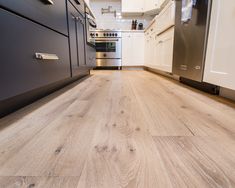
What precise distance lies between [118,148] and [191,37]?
1363 mm

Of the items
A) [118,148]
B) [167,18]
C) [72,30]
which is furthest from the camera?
[167,18]

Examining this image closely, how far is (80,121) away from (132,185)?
44cm

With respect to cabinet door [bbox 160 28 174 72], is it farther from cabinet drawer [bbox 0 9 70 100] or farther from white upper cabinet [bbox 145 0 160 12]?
white upper cabinet [bbox 145 0 160 12]

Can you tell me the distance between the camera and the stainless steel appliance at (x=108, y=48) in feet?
13.3

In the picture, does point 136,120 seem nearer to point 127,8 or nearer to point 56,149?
point 56,149

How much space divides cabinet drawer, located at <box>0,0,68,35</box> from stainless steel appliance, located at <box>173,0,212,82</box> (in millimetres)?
1113

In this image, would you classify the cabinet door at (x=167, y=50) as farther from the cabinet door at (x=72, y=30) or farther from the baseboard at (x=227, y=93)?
the cabinet door at (x=72, y=30)

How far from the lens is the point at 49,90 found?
4.42 ft

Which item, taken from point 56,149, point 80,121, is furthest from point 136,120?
point 56,149

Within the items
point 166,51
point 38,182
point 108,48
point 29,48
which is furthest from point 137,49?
point 38,182

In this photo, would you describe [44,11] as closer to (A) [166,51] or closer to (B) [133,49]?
(A) [166,51]

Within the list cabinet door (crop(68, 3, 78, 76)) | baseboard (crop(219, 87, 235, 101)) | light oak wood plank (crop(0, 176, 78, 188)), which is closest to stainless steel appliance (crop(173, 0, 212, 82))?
baseboard (crop(219, 87, 235, 101))

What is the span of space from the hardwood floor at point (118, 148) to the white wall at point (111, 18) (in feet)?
13.9

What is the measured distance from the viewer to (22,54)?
0.77 meters
